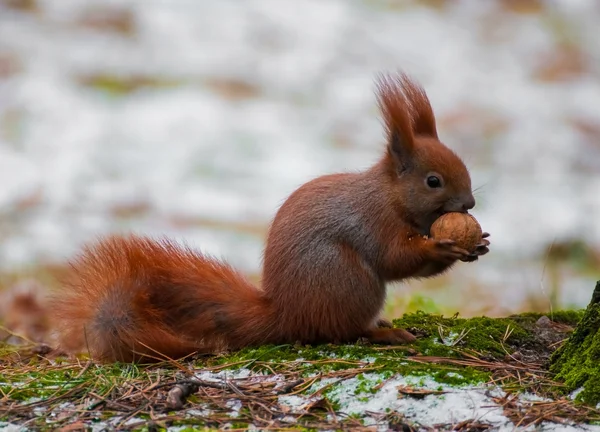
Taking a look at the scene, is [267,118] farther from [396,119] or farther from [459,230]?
[459,230]

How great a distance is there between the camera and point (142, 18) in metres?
10.1

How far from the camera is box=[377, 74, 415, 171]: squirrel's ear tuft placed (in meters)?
2.59

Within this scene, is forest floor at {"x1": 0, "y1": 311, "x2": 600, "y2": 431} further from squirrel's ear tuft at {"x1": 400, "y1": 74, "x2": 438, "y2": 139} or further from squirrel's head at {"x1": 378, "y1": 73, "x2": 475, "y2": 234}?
squirrel's ear tuft at {"x1": 400, "y1": 74, "x2": 438, "y2": 139}

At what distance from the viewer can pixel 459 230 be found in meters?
2.48

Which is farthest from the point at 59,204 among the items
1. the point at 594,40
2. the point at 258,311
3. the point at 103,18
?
the point at 594,40

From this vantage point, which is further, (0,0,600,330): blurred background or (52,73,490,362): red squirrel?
(0,0,600,330): blurred background

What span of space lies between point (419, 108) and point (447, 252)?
52cm

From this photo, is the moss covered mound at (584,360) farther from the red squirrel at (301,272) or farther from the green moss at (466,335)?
the red squirrel at (301,272)

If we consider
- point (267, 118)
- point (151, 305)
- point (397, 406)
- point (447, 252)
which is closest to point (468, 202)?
point (447, 252)

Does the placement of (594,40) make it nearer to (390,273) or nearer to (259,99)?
(259,99)

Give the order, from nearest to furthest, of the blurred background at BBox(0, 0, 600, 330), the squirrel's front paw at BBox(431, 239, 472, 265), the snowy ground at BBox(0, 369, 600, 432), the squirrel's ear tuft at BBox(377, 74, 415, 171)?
the snowy ground at BBox(0, 369, 600, 432)
the squirrel's front paw at BBox(431, 239, 472, 265)
the squirrel's ear tuft at BBox(377, 74, 415, 171)
the blurred background at BBox(0, 0, 600, 330)

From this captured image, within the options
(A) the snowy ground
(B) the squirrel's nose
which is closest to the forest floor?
(A) the snowy ground

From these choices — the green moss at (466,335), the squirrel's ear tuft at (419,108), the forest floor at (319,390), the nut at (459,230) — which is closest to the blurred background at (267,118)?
the green moss at (466,335)

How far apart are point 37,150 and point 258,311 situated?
5.24 meters
